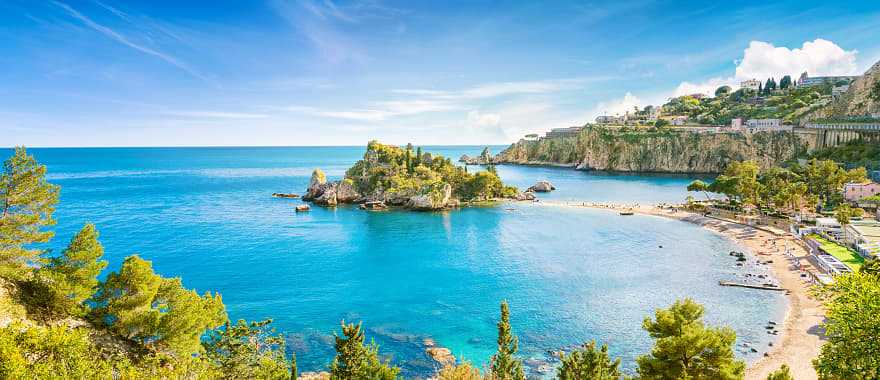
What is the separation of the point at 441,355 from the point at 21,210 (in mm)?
25149

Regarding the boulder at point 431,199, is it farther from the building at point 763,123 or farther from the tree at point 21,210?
the building at point 763,123

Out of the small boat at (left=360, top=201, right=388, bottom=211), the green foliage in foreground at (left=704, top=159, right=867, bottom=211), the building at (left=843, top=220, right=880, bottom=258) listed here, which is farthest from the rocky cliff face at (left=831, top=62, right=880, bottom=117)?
the small boat at (left=360, top=201, right=388, bottom=211)

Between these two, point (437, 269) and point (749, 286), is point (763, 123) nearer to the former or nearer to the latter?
point (749, 286)

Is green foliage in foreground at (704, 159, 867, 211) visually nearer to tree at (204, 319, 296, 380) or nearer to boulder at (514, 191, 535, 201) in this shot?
boulder at (514, 191, 535, 201)

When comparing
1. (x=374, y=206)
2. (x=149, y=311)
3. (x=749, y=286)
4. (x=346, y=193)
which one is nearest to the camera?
(x=149, y=311)

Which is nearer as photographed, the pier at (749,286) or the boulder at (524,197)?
the pier at (749,286)

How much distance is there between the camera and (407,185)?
9362 cm

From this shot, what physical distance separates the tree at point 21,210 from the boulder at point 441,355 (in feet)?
74.4

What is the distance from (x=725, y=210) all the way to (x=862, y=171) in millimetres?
26177

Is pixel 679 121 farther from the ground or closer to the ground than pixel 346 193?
farther from the ground

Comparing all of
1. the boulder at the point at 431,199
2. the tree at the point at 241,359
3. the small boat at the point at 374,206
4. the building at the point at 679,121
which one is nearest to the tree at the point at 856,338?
the tree at the point at 241,359

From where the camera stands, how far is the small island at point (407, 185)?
302ft

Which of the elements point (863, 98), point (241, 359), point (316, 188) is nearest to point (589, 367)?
point (241, 359)

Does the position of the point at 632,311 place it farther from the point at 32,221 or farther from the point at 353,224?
the point at 353,224
